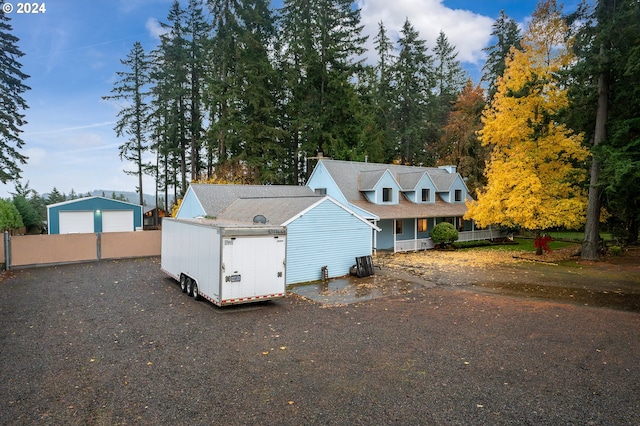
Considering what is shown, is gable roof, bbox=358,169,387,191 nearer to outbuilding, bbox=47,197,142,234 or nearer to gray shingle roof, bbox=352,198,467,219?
gray shingle roof, bbox=352,198,467,219

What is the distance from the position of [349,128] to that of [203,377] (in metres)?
33.9

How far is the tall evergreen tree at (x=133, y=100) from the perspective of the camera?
140 feet

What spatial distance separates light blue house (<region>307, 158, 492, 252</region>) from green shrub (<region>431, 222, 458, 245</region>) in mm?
738

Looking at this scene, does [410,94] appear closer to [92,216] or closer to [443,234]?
[443,234]

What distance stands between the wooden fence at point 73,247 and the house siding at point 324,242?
12623 mm

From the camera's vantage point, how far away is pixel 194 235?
13086mm

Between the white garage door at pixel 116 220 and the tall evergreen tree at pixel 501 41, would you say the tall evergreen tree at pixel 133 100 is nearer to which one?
the white garage door at pixel 116 220

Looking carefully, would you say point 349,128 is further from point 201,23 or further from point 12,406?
point 12,406

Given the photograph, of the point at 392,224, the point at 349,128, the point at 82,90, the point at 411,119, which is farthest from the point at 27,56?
the point at 411,119

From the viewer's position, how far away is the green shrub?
89.6 ft

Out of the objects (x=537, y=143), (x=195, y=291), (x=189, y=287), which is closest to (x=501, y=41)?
(x=537, y=143)

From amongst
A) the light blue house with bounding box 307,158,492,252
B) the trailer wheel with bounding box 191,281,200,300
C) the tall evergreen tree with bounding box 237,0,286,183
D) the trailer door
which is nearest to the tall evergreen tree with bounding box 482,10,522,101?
the light blue house with bounding box 307,158,492,252

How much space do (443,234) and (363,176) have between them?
24.7 feet

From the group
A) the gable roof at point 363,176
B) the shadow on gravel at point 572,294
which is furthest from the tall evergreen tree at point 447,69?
the shadow on gravel at point 572,294
